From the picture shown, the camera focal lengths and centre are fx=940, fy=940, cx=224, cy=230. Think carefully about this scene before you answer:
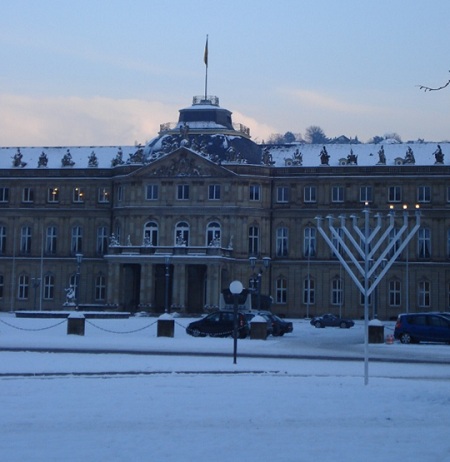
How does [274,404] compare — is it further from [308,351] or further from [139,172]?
[139,172]

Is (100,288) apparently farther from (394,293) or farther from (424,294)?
(424,294)

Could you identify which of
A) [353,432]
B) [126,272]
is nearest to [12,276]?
[126,272]

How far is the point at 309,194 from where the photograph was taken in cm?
9106

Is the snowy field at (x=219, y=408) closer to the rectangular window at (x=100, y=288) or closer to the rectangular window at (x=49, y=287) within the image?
the rectangular window at (x=100, y=288)

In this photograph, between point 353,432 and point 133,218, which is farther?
point 133,218

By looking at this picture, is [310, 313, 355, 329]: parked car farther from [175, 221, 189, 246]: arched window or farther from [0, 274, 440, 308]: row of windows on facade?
[175, 221, 189, 246]: arched window

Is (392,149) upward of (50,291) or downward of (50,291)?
upward

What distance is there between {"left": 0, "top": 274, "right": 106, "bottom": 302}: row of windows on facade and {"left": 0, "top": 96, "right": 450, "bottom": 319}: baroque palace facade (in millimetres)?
116

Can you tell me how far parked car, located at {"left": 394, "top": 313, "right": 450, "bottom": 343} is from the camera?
5234 cm

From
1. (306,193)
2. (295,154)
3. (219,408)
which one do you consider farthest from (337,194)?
(219,408)

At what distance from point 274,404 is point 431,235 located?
6864 centimetres

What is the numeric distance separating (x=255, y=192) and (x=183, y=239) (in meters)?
8.37

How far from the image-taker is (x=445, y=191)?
88188mm

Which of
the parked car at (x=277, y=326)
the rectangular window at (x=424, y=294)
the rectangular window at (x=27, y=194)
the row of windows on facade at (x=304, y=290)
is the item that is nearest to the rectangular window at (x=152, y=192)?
the row of windows on facade at (x=304, y=290)
